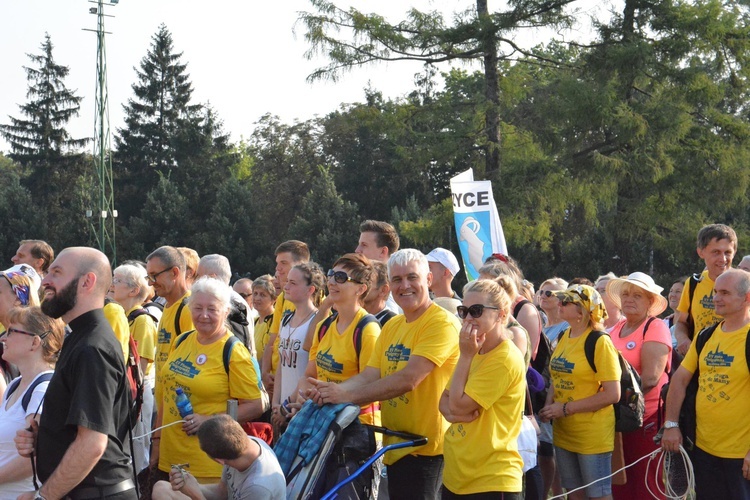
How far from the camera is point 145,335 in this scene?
660 cm

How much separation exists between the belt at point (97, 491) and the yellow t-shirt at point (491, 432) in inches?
66.8

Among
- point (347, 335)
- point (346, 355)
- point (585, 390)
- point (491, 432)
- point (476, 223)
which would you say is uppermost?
point (476, 223)

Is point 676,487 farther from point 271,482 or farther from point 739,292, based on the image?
point 271,482

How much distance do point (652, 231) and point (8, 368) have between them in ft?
59.4

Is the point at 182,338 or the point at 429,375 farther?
the point at 182,338

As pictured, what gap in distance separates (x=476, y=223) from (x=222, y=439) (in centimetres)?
817

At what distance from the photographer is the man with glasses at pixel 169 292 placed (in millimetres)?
6348

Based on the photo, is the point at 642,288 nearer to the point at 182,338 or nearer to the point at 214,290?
the point at 214,290

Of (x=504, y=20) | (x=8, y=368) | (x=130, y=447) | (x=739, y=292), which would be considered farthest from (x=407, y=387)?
(x=504, y=20)

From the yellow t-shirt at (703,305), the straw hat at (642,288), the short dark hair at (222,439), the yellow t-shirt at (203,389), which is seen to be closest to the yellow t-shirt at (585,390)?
the straw hat at (642,288)

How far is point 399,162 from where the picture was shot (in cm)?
2408

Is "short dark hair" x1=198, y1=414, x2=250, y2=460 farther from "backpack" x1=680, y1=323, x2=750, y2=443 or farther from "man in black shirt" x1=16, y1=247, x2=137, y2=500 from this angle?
"backpack" x1=680, y1=323, x2=750, y2=443

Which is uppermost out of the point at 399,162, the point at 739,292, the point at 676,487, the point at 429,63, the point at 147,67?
the point at 147,67

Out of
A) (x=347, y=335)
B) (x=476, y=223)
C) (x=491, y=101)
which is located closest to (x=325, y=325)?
(x=347, y=335)
